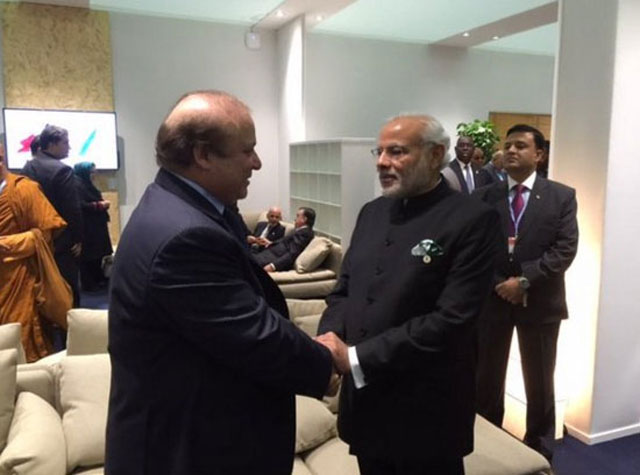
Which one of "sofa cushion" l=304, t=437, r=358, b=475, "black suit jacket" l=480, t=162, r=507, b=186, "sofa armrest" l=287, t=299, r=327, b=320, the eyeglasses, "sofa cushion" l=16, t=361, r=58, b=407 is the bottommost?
"sofa cushion" l=304, t=437, r=358, b=475

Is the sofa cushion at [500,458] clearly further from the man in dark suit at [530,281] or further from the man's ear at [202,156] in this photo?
the man's ear at [202,156]

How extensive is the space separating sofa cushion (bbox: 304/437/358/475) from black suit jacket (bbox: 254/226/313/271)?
10.0ft

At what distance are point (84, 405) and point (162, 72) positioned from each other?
213 inches

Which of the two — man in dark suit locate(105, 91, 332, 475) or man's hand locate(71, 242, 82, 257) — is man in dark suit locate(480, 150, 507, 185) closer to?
man's hand locate(71, 242, 82, 257)

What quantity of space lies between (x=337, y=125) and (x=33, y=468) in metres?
6.11

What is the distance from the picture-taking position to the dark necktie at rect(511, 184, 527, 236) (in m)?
2.65

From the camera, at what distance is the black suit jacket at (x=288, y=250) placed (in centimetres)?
516

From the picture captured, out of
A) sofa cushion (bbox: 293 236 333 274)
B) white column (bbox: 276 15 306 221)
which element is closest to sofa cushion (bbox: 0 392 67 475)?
sofa cushion (bbox: 293 236 333 274)

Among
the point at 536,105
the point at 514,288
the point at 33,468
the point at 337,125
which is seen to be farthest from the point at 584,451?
the point at 536,105

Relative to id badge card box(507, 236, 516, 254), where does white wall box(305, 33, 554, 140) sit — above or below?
above

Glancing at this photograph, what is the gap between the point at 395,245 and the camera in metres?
1.54

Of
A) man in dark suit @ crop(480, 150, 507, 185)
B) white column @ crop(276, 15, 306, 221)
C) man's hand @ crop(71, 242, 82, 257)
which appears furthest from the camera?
white column @ crop(276, 15, 306, 221)

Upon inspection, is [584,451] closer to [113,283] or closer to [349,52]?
[113,283]

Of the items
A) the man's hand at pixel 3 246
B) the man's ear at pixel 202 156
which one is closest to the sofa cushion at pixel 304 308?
the man's hand at pixel 3 246
